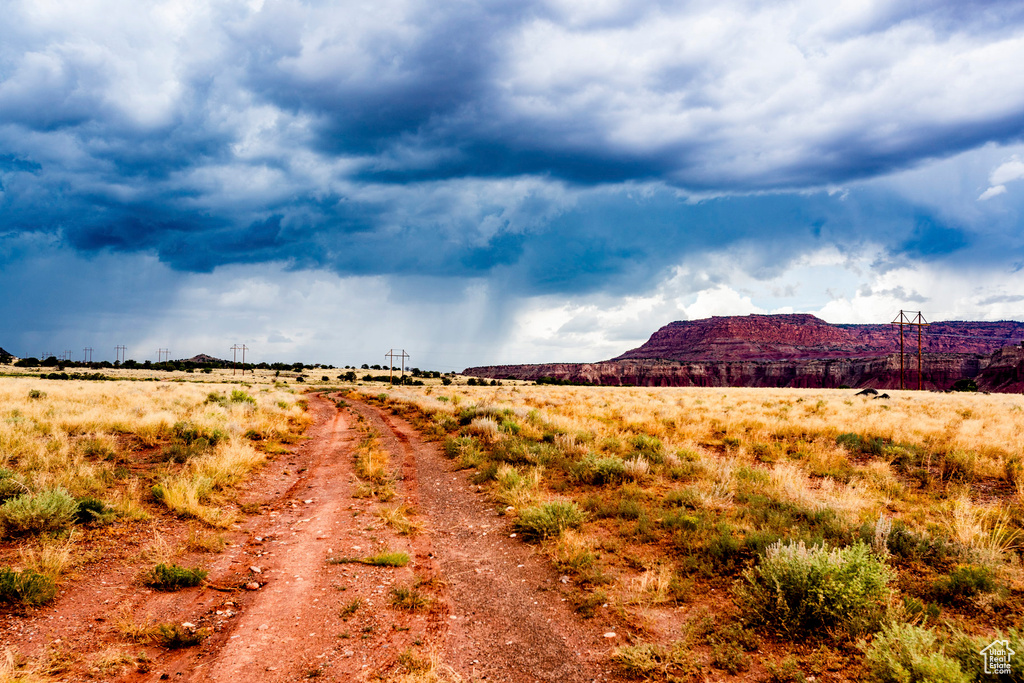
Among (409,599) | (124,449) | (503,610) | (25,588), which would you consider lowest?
(503,610)

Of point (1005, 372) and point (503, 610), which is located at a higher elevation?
point (1005, 372)

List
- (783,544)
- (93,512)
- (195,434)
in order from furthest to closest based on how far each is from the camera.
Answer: (195,434) < (93,512) < (783,544)

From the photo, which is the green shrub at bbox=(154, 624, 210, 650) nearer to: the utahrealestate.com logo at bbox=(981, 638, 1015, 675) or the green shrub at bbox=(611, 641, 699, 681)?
the green shrub at bbox=(611, 641, 699, 681)

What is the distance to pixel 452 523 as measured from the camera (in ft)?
31.1

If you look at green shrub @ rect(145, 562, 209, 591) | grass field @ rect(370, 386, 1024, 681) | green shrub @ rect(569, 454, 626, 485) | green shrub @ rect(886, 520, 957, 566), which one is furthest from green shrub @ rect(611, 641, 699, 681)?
green shrub @ rect(569, 454, 626, 485)

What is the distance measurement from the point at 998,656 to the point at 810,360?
150 metres


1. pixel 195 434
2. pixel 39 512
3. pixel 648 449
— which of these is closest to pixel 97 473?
pixel 39 512

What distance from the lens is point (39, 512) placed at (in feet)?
24.5

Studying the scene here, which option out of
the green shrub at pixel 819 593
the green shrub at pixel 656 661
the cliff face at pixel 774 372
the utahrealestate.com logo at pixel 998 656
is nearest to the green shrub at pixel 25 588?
the green shrub at pixel 656 661

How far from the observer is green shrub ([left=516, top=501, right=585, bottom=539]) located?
8.38 meters

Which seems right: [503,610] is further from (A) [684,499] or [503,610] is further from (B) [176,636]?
(A) [684,499]

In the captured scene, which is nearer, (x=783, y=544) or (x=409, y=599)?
(x=409, y=599)

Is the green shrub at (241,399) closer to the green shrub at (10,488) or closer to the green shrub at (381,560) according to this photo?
the green shrub at (10,488)

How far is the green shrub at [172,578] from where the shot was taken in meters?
6.52
